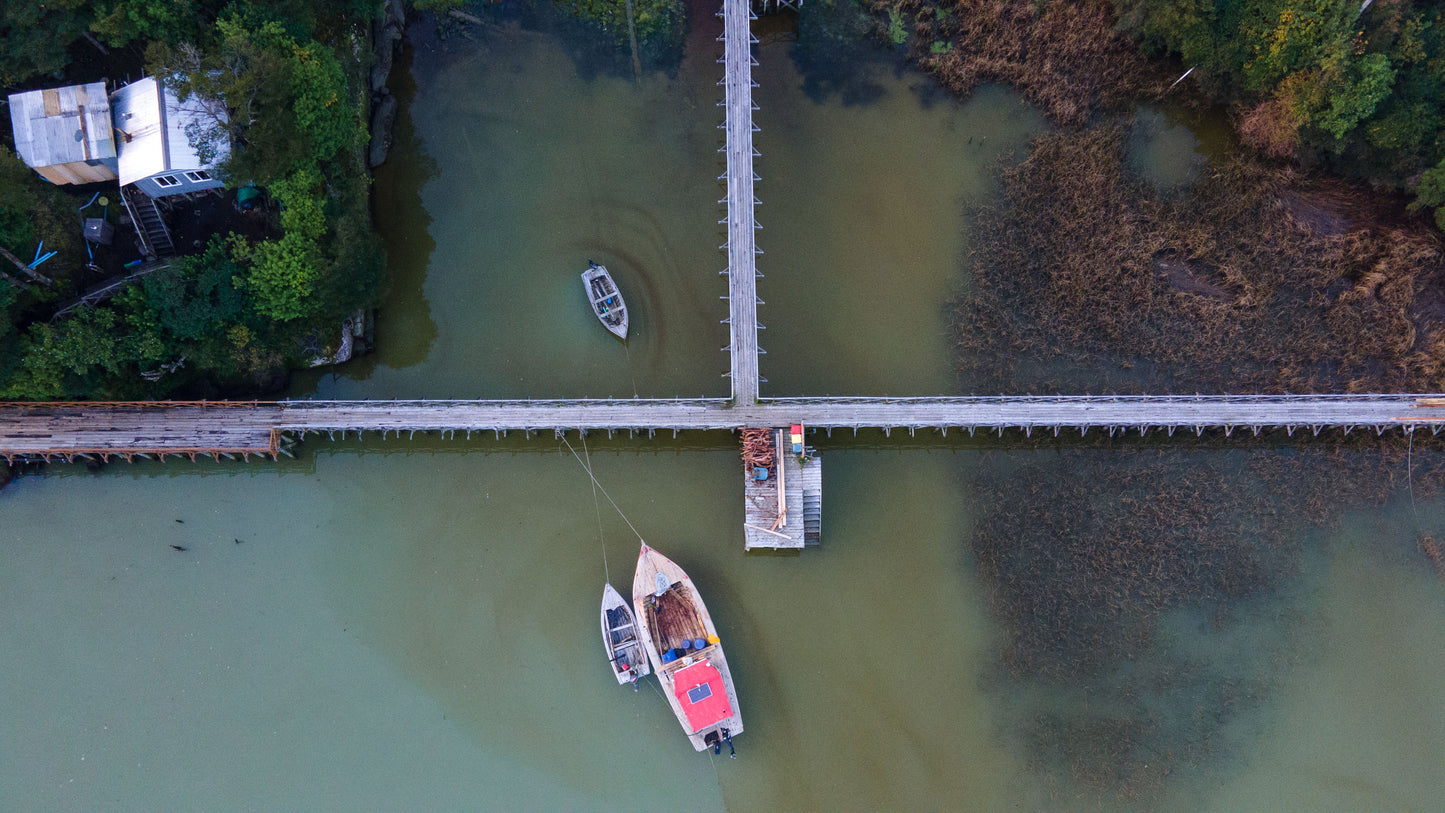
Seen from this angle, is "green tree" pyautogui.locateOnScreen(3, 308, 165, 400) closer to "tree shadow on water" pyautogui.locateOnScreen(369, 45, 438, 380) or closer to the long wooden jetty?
the long wooden jetty

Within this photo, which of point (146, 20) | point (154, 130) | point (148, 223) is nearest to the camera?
point (146, 20)

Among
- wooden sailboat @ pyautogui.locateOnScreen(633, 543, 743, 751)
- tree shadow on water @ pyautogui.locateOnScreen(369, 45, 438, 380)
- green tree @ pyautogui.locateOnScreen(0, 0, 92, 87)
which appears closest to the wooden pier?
tree shadow on water @ pyautogui.locateOnScreen(369, 45, 438, 380)

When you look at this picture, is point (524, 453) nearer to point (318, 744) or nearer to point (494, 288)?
point (494, 288)

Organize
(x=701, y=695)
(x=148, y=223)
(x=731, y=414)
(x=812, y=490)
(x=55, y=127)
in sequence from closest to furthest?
(x=55, y=127)
(x=701, y=695)
(x=148, y=223)
(x=812, y=490)
(x=731, y=414)

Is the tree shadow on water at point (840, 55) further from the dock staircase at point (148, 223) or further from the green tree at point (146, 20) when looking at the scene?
the dock staircase at point (148, 223)

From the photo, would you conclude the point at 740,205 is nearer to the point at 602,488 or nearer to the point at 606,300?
the point at 606,300

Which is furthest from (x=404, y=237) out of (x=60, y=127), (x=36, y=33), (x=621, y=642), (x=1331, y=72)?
(x=1331, y=72)

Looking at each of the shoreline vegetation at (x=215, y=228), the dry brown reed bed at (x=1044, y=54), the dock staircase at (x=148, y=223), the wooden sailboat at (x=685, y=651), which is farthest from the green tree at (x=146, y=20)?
the dry brown reed bed at (x=1044, y=54)

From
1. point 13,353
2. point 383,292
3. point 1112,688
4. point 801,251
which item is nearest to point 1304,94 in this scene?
point 801,251
